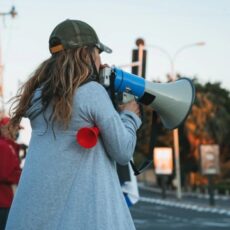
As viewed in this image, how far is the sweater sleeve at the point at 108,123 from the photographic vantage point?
2771mm

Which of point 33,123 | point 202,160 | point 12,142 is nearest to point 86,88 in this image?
point 33,123

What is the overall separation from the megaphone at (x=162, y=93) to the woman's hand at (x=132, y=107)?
5cm

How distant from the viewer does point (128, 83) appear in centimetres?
302

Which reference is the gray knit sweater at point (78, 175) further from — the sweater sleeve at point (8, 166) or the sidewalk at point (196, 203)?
the sidewalk at point (196, 203)

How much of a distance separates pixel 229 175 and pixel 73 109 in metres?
56.8

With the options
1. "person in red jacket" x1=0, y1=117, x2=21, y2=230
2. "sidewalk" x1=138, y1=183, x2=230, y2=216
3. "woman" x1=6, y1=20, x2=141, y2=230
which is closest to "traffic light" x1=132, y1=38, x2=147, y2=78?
"person in red jacket" x1=0, y1=117, x2=21, y2=230

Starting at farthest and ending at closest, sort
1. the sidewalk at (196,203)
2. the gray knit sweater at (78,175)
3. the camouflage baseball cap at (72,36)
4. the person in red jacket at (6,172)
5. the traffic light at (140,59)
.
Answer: the sidewalk at (196,203) < the traffic light at (140,59) < the person in red jacket at (6,172) < the camouflage baseball cap at (72,36) < the gray knit sweater at (78,175)

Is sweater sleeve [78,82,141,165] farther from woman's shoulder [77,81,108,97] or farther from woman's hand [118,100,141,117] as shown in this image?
woman's hand [118,100,141,117]

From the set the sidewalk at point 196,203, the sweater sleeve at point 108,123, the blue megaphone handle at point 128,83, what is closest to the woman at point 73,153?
the sweater sleeve at point 108,123

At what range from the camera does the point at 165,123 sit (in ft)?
10.6

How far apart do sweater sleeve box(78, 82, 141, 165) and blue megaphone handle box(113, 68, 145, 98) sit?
0.17 metres

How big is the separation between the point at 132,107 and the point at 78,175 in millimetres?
402

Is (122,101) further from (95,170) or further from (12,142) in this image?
(12,142)

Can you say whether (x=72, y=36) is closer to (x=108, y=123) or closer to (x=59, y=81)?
(x=59, y=81)
